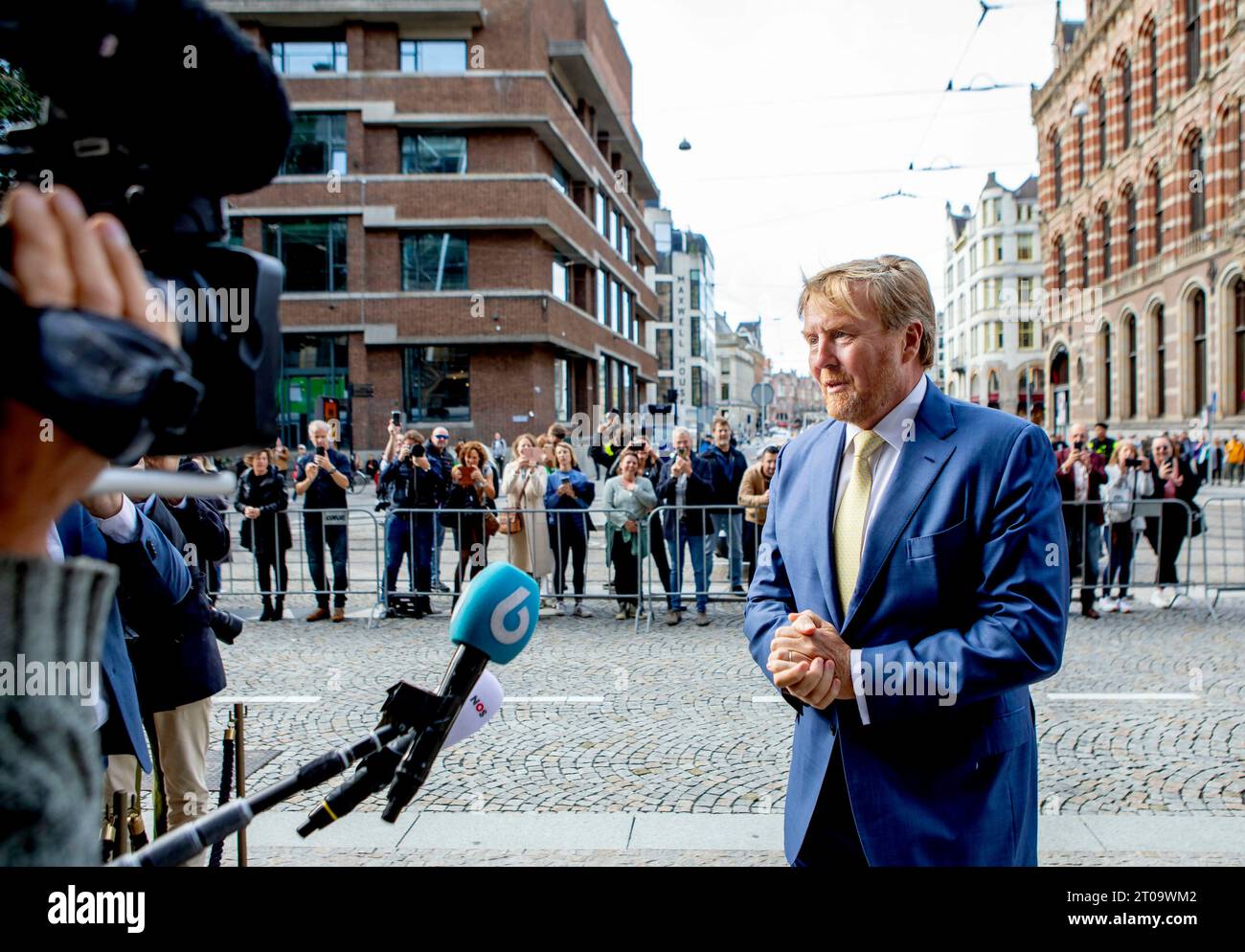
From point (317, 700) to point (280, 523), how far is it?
396 centimetres

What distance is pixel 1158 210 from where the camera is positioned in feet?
115

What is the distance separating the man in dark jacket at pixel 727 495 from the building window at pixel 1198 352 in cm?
2795

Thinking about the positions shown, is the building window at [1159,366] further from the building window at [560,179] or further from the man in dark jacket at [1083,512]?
the man in dark jacket at [1083,512]

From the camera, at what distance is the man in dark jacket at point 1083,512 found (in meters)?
9.76

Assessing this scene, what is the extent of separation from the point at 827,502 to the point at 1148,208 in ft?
132

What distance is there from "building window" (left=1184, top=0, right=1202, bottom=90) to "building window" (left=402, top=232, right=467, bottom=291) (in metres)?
25.3

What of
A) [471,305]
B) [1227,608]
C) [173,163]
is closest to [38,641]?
[173,163]

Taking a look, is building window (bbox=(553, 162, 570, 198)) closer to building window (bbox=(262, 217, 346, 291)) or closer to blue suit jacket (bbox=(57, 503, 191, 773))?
building window (bbox=(262, 217, 346, 291))

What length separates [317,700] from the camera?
264 inches

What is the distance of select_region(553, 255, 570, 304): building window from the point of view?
35.5 meters

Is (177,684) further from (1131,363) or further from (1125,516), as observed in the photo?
(1131,363)

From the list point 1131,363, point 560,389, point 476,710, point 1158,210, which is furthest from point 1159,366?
point 476,710

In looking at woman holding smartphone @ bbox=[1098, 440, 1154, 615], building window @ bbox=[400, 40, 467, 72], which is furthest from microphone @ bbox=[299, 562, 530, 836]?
building window @ bbox=[400, 40, 467, 72]

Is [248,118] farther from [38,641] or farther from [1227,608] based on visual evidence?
[1227,608]
